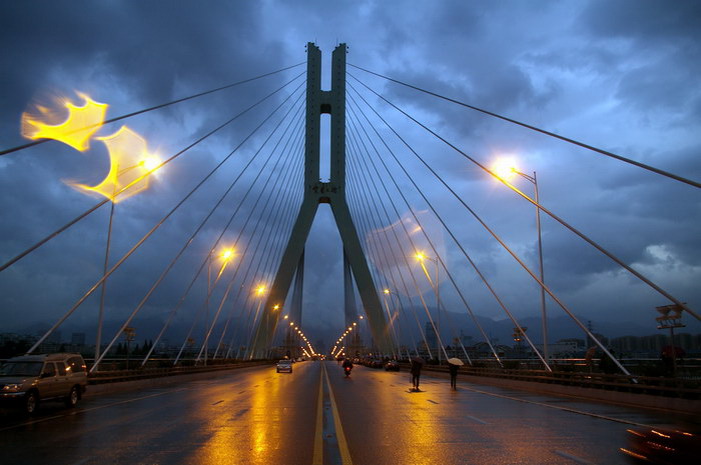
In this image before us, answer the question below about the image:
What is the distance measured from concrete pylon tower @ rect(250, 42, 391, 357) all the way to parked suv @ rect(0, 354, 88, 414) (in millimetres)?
34294

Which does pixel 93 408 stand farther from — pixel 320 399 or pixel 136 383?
pixel 136 383

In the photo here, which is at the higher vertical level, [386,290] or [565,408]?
[386,290]

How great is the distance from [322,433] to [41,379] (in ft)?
30.6

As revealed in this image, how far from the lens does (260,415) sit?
49.4ft

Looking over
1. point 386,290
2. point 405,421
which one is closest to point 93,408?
point 405,421

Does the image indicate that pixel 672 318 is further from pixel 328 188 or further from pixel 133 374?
pixel 328 188

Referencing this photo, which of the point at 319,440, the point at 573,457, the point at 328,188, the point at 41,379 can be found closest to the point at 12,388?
the point at 41,379

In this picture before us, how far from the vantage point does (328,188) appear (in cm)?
5266

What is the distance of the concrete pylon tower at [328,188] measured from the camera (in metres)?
50.4

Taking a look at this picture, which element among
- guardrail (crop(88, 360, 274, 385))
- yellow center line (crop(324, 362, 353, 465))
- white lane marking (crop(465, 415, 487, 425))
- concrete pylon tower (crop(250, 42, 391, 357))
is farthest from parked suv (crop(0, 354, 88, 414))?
concrete pylon tower (crop(250, 42, 391, 357))

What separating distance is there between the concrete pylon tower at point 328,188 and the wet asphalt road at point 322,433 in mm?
34752

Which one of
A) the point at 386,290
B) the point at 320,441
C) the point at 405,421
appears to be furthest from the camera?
the point at 386,290

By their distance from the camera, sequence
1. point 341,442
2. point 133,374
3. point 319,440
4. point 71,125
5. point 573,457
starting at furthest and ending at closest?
point 133,374 → point 71,125 → point 319,440 → point 341,442 → point 573,457

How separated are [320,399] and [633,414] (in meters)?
9.96
